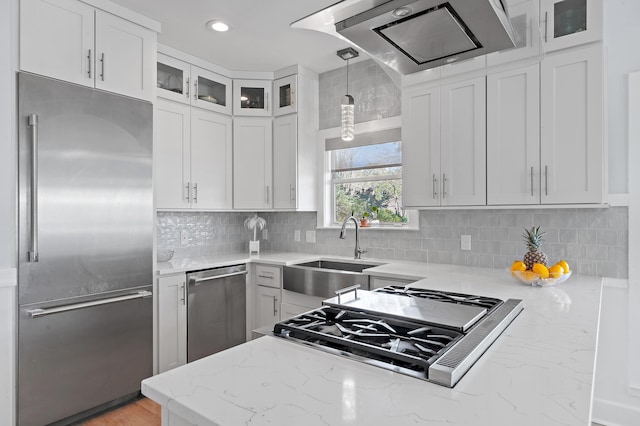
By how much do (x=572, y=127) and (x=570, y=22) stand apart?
0.60m

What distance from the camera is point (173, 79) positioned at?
3.25 m

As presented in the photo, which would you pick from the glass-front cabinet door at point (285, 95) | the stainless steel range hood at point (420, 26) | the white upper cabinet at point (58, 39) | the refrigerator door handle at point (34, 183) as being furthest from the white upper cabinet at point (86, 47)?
the stainless steel range hood at point (420, 26)

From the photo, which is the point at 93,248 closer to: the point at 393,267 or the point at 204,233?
the point at 204,233

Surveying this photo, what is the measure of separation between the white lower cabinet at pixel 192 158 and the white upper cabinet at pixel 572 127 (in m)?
2.65

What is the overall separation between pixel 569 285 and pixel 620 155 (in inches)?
38.2

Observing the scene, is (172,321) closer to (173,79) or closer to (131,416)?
(131,416)

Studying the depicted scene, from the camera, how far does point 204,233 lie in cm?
387

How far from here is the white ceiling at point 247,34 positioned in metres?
2.61

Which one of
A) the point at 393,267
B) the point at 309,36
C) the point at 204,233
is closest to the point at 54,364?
the point at 204,233

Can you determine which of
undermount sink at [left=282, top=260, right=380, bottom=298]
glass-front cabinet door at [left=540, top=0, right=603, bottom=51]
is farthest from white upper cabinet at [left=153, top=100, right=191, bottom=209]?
glass-front cabinet door at [left=540, top=0, right=603, bottom=51]

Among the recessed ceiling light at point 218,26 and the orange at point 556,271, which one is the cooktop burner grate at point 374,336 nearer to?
the orange at point 556,271

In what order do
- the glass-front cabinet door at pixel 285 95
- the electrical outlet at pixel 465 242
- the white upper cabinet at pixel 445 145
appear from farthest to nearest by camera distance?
the glass-front cabinet door at pixel 285 95
the electrical outlet at pixel 465 242
the white upper cabinet at pixel 445 145

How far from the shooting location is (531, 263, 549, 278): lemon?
6.37 ft

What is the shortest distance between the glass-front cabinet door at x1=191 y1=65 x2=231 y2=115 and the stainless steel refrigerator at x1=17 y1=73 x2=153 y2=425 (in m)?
0.78
